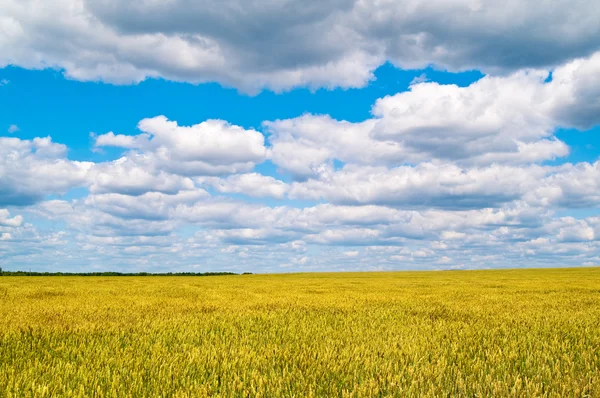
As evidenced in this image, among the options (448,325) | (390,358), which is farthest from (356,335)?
(448,325)

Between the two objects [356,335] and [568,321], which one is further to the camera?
[568,321]

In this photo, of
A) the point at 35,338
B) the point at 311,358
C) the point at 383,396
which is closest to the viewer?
the point at 383,396

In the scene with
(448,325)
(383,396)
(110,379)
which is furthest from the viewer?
(448,325)

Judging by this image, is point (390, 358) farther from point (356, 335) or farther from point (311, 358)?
point (356, 335)

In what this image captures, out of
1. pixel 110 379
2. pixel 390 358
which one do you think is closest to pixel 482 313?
pixel 390 358

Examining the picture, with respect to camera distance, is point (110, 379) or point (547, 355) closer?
point (110, 379)

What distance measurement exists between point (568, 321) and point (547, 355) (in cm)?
409

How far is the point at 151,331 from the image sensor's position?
24.1 ft

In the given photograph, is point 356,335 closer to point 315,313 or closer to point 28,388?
point 315,313

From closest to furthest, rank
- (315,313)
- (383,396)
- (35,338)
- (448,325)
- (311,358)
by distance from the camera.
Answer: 1. (383,396)
2. (311,358)
3. (35,338)
4. (448,325)
5. (315,313)

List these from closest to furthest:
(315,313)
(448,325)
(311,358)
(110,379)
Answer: (110,379)
(311,358)
(448,325)
(315,313)

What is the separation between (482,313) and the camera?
10.5 metres

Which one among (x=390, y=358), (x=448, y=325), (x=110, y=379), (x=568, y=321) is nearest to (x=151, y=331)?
(x=110, y=379)

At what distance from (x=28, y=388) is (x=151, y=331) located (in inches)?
120
